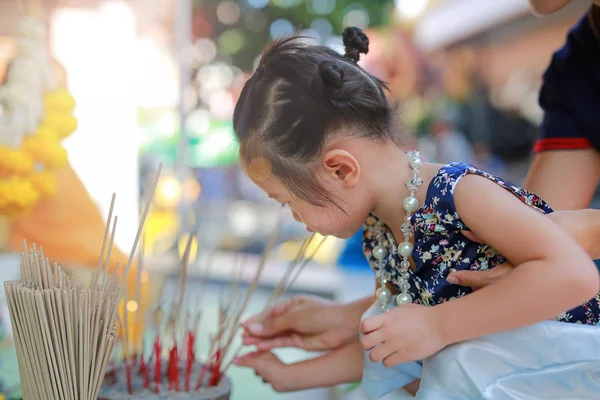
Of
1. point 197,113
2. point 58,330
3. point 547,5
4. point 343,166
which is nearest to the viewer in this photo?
point 58,330

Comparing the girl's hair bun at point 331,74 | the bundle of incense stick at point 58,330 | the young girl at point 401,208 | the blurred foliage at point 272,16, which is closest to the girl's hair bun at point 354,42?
the young girl at point 401,208

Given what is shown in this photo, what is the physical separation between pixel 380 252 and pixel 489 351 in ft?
0.78

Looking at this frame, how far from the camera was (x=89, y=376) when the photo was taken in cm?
71

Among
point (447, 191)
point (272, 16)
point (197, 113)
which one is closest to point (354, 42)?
point (447, 191)

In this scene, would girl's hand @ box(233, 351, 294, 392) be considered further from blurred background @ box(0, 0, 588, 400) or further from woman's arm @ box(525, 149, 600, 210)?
woman's arm @ box(525, 149, 600, 210)

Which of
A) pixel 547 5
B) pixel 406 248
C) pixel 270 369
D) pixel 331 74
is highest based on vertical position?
pixel 547 5

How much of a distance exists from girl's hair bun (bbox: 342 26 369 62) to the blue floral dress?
8.2 inches

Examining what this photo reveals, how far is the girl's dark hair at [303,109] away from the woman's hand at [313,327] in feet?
1.08

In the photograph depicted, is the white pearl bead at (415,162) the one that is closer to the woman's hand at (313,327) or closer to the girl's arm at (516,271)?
the girl's arm at (516,271)

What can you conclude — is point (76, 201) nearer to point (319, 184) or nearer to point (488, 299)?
point (319, 184)

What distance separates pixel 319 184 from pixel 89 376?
0.37 metres

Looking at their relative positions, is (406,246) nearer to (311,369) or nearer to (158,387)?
(311,369)

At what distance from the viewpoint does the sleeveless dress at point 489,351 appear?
748mm

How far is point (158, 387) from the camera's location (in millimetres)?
908
